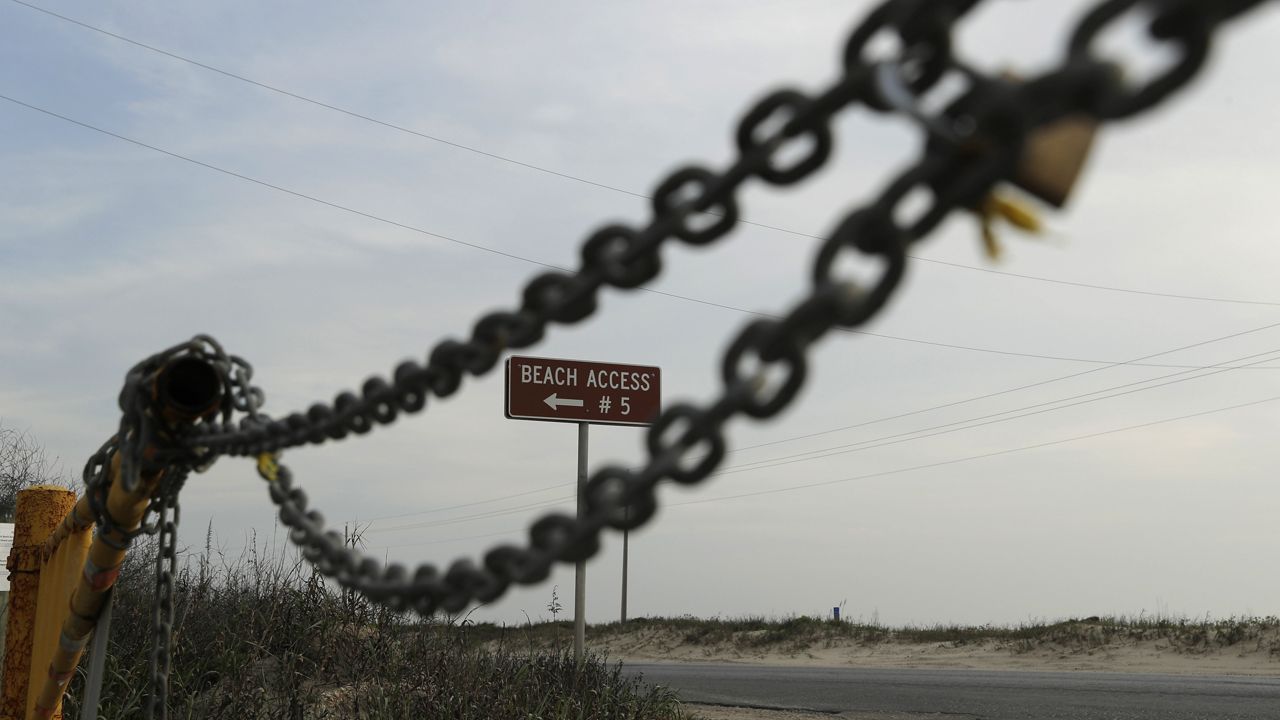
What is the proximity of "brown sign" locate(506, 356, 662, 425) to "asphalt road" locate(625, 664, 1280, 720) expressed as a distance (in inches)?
181

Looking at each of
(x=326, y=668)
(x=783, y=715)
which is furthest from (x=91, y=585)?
(x=783, y=715)

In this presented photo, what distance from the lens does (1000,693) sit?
1265 cm

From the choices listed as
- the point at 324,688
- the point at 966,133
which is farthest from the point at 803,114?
the point at 324,688

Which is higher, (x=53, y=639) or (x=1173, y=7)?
(x=1173, y=7)

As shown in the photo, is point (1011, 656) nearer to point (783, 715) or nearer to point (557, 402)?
point (783, 715)

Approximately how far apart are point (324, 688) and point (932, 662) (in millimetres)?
15562

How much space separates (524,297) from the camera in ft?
3.95

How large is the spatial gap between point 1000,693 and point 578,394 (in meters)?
7.17

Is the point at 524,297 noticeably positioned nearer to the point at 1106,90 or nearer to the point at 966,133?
the point at 966,133

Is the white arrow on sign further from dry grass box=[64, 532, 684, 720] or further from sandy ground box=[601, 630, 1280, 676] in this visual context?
sandy ground box=[601, 630, 1280, 676]

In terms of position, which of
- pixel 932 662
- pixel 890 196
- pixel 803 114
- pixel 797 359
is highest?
pixel 803 114

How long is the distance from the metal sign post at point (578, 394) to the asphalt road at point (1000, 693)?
4.49 metres

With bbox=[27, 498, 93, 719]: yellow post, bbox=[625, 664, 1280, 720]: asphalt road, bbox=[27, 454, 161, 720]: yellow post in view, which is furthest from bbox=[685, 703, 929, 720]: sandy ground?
bbox=[27, 454, 161, 720]: yellow post

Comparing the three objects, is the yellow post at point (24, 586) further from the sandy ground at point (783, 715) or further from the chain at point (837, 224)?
the sandy ground at point (783, 715)
